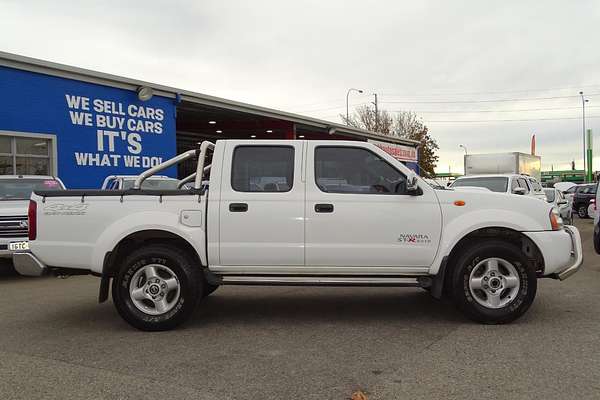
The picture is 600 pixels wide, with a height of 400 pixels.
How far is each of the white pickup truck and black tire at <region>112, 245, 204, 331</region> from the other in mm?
10

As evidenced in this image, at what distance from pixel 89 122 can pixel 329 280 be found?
13.1 metres

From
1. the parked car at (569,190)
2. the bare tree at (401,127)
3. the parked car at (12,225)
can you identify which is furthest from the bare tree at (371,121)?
the parked car at (12,225)

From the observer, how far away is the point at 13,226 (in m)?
8.70

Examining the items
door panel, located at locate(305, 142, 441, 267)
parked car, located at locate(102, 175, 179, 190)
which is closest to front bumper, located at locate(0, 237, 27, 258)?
parked car, located at locate(102, 175, 179, 190)

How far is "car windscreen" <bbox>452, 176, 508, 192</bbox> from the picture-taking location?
13000mm

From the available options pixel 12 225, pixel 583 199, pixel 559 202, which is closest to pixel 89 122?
pixel 12 225

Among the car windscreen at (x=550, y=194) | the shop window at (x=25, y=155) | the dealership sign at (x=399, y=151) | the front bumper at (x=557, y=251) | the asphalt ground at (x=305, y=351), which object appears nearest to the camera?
the asphalt ground at (x=305, y=351)

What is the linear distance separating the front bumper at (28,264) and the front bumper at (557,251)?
5055 mm

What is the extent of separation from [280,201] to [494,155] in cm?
1887

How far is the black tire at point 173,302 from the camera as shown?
539cm

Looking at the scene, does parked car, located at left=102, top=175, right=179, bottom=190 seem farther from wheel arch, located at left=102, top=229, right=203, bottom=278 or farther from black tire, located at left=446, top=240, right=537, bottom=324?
black tire, located at left=446, top=240, right=537, bottom=324

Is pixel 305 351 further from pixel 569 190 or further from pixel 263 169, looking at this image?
pixel 569 190

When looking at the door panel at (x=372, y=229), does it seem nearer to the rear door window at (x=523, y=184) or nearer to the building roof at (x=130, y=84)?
the rear door window at (x=523, y=184)

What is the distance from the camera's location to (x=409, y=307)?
652cm
